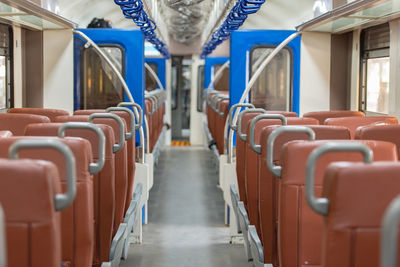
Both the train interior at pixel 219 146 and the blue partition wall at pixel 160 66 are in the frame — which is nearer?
the train interior at pixel 219 146

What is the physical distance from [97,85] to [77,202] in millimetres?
4125

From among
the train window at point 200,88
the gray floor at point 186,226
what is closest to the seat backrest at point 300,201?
the gray floor at point 186,226

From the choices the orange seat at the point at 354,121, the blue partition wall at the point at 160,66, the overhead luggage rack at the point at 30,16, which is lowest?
the orange seat at the point at 354,121

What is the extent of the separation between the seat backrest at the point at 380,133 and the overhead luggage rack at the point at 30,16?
279 centimetres

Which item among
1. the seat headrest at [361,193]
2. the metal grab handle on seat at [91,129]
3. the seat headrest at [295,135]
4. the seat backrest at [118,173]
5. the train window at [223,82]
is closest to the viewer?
the seat headrest at [361,193]

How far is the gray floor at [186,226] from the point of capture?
543 cm

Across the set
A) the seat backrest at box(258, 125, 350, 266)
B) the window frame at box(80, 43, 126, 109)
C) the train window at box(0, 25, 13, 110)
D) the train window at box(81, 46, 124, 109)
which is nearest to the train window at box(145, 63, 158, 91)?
the train window at box(81, 46, 124, 109)

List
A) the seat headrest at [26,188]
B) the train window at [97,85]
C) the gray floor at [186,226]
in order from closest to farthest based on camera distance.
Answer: the seat headrest at [26,188] < the gray floor at [186,226] < the train window at [97,85]

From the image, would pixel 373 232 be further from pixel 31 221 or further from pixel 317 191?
pixel 31 221

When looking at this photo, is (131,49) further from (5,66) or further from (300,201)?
(300,201)

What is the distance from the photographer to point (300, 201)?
2896 mm

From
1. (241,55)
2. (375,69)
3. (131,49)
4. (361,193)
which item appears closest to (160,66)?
(131,49)

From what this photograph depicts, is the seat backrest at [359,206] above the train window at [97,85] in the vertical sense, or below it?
below

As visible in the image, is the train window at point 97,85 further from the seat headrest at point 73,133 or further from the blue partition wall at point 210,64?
the blue partition wall at point 210,64
